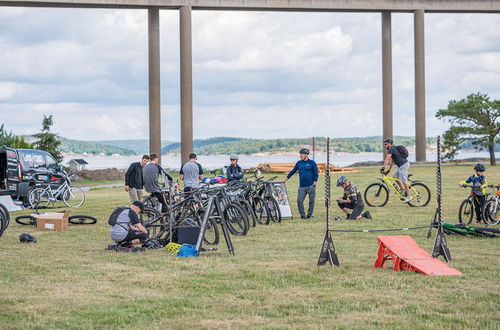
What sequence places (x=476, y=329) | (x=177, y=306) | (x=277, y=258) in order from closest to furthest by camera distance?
(x=476, y=329) → (x=177, y=306) → (x=277, y=258)

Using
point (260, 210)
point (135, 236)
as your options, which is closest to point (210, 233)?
point (135, 236)

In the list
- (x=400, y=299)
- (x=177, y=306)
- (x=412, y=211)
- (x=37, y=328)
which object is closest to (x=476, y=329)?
(x=400, y=299)

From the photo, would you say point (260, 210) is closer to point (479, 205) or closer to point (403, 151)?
point (479, 205)

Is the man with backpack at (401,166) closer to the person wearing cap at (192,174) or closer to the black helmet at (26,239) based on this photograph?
the person wearing cap at (192,174)

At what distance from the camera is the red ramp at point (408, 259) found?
9805 millimetres

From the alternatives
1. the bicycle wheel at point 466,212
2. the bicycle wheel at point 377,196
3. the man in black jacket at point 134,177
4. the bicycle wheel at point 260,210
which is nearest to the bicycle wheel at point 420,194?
the bicycle wheel at point 377,196

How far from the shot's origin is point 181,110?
1939 inches

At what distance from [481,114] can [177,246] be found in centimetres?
3959

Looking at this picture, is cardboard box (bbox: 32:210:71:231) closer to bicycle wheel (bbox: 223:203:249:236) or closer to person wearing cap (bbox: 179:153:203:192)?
person wearing cap (bbox: 179:153:203:192)

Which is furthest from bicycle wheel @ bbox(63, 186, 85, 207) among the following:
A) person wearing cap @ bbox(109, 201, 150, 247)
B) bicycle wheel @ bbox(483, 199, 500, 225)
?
bicycle wheel @ bbox(483, 199, 500, 225)

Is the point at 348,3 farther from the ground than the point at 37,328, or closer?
farther from the ground

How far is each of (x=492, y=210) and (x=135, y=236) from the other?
8168 mm

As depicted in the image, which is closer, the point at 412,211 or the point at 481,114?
the point at 412,211

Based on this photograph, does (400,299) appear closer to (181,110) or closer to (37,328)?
(37,328)
